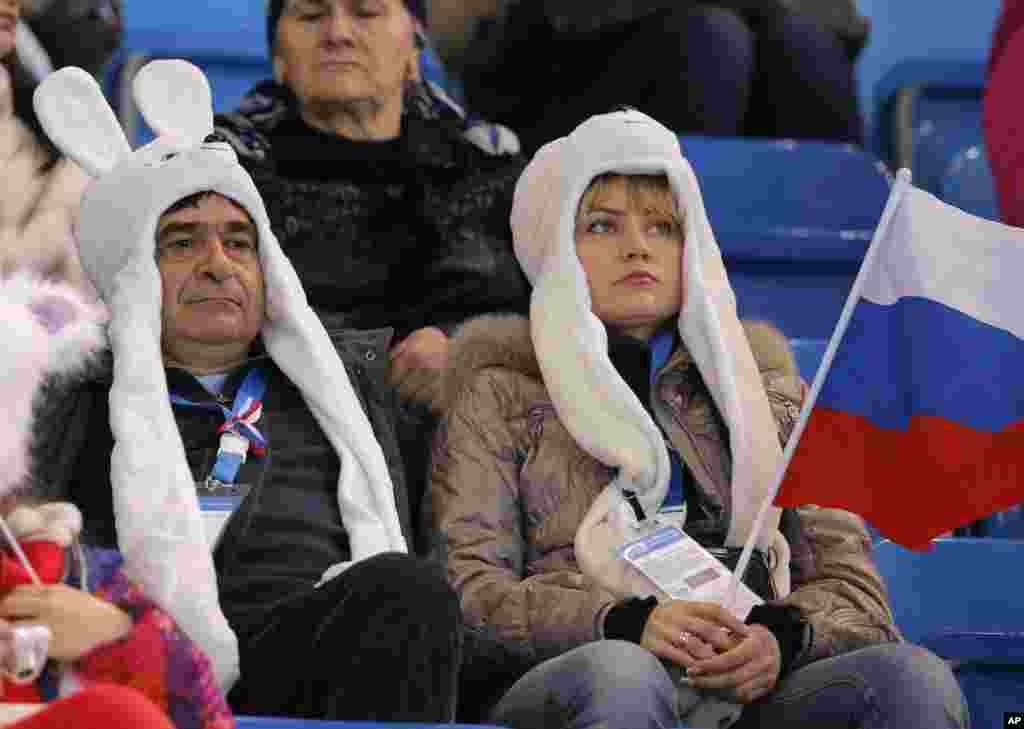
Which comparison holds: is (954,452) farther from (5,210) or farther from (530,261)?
(5,210)

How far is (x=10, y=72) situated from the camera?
10.2 feet

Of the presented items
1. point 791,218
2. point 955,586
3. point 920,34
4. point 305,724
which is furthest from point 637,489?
point 920,34

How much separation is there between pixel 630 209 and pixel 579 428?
31 centimetres

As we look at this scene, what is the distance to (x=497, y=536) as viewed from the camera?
2.46 meters

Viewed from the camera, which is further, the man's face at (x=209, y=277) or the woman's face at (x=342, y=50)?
the woman's face at (x=342, y=50)

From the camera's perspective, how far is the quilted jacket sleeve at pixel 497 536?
7.70ft

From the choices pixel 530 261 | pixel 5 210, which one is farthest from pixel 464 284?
pixel 5 210

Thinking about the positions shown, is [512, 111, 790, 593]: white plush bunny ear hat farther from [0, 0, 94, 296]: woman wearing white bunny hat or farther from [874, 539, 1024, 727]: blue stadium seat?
[0, 0, 94, 296]: woman wearing white bunny hat

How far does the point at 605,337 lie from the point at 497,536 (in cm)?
27

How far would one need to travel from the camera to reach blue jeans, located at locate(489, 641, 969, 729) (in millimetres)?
2145

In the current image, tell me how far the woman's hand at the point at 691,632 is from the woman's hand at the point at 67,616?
603 millimetres

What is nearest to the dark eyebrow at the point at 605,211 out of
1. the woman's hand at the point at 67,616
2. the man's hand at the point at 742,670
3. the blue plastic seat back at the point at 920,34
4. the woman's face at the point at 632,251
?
the woman's face at the point at 632,251

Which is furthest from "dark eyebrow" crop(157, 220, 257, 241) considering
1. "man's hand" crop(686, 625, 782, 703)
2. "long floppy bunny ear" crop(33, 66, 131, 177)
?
"man's hand" crop(686, 625, 782, 703)

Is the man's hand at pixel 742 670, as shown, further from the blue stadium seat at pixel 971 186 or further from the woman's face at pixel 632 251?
the blue stadium seat at pixel 971 186
